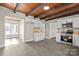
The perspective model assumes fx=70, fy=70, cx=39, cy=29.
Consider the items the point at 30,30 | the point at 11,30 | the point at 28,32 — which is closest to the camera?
the point at 28,32

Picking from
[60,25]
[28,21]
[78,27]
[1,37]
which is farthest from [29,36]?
[78,27]

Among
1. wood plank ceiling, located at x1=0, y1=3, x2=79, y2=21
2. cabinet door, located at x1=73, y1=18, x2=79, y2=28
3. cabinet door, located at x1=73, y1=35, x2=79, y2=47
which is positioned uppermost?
wood plank ceiling, located at x1=0, y1=3, x2=79, y2=21

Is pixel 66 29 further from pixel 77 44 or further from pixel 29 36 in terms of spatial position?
pixel 29 36

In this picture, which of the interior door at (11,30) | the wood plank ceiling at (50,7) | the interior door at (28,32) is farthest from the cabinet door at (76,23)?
the interior door at (11,30)

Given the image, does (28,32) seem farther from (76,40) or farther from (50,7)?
(76,40)

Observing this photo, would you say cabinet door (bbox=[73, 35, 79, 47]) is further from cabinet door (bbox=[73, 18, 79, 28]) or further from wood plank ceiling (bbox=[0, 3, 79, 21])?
wood plank ceiling (bbox=[0, 3, 79, 21])

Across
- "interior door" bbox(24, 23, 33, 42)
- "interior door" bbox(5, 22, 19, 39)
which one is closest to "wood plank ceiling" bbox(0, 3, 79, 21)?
"interior door" bbox(24, 23, 33, 42)

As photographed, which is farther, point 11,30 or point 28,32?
point 11,30

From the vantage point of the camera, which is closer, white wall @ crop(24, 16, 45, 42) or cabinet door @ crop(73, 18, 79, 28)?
cabinet door @ crop(73, 18, 79, 28)

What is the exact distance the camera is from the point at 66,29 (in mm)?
5582

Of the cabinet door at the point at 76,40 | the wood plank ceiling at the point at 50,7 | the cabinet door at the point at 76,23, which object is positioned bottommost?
the cabinet door at the point at 76,40

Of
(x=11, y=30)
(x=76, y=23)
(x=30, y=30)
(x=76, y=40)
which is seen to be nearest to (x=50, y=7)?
(x=76, y=23)

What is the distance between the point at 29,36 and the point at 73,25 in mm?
3828

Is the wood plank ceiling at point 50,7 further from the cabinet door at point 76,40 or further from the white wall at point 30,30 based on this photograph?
the cabinet door at point 76,40
